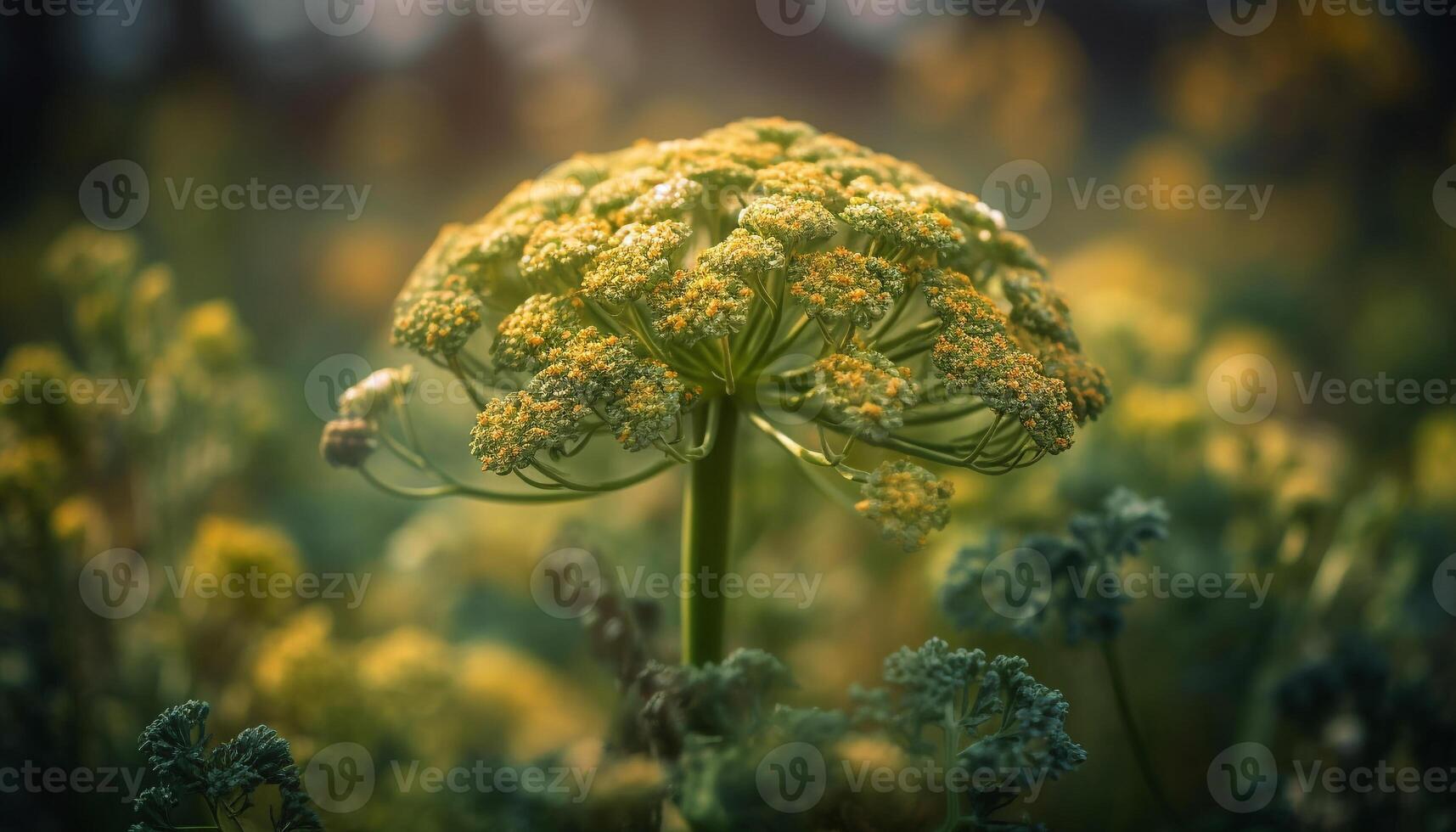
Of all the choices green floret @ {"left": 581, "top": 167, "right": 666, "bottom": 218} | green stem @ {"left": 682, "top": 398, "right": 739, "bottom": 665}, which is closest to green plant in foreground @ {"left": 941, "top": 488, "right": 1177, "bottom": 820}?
green stem @ {"left": 682, "top": 398, "right": 739, "bottom": 665}

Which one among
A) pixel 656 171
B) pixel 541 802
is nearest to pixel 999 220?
pixel 656 171

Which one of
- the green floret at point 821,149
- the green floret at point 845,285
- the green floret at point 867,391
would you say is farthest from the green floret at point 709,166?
the green floret at point 867,391

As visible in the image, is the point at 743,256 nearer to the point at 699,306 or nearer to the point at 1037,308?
the point at 699,306

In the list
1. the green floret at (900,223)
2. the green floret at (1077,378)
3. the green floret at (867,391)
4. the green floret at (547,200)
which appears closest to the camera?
the green floret at (867,391)

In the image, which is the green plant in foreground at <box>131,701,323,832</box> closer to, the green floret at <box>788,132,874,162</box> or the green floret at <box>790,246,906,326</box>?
the green floret at <box>790,246,906,326</box>

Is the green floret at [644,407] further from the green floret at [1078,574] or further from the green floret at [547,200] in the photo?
the green floret at [1078,574]

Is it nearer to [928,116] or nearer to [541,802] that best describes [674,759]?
[541,802]
